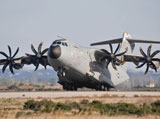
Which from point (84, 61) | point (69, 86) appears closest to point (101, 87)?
point (69, 86)

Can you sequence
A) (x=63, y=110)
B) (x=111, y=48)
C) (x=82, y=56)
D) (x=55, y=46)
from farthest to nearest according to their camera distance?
(x=111, y=48) → (x=82, y=56) → (x=55, y=46) → (x=63, y=110)

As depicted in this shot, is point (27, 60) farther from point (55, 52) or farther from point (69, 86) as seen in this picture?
point (55, 52)

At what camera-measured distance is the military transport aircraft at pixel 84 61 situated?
32125 mm

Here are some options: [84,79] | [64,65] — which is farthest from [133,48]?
[64,65]

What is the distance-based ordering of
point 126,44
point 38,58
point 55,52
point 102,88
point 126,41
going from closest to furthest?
point 55,52 → point 102,88 → point 38,58 → point 126,44 → point 126,41

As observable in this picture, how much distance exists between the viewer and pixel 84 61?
114 feet

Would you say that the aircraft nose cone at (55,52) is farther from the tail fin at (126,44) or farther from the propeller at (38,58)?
the tail fin at (126,44)

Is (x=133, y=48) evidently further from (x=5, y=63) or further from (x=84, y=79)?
(x=5, y=63)

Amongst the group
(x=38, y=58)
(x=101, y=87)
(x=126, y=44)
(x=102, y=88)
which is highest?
(x=126, y=44)

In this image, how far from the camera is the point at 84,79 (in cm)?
3534

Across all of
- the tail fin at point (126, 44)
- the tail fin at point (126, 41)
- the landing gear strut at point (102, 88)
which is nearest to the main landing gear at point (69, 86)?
the landing gear strut at point (102, 88)

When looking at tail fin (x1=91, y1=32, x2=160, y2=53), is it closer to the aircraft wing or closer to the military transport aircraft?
the military transport aircraft

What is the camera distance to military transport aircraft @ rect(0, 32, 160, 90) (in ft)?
105

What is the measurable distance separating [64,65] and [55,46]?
2.25m
